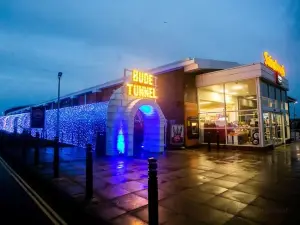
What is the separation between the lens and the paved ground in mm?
4832

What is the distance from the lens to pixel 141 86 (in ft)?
A: 53.1

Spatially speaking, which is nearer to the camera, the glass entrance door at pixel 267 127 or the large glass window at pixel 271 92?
the glass entrance door at pixel 267 127

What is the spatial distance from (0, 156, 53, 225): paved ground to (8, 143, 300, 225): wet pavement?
1.08 meters

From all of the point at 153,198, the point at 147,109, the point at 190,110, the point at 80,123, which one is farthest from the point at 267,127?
the point at 153,198

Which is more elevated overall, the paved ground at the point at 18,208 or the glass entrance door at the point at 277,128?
the glass entrance door at the point at 277,128

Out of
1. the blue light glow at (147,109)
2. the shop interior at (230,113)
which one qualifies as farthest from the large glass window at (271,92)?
the blue light glow at (147,109)

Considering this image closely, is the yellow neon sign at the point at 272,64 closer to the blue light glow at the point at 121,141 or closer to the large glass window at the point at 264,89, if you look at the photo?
the large glass window at the point at 264,89

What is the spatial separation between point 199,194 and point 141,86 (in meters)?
10.9

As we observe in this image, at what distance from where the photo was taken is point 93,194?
654cm

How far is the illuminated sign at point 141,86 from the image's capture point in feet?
51.3

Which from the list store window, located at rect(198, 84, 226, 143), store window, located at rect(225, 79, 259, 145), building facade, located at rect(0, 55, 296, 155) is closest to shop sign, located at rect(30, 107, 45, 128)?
building facade, located at rect(0, 55, 296, 155)

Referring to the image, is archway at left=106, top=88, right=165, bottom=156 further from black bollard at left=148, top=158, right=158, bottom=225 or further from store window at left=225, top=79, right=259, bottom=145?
black bollard at left=148, top=158, right=158, bottom=225

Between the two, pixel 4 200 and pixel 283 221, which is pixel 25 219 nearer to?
pixel 4 200

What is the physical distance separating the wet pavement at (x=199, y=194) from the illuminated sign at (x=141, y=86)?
268 inches
